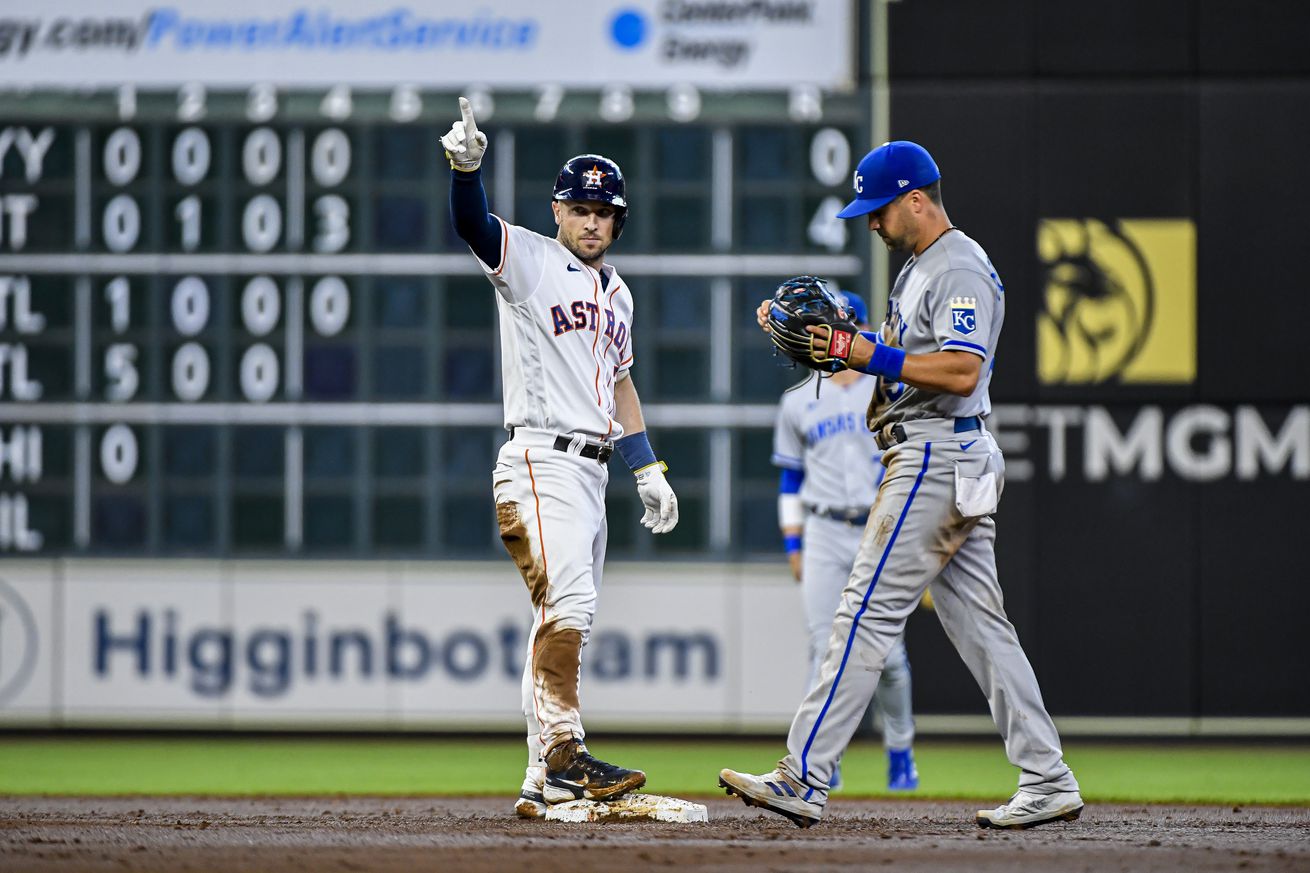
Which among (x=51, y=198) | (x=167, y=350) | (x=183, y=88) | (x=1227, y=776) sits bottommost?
(x=1227, y=776)

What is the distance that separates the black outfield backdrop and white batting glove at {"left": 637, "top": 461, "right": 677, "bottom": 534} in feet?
14.0

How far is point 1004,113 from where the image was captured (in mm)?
9883

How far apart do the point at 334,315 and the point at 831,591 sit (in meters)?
3.75

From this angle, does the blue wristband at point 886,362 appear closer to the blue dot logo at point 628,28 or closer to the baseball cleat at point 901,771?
the baseball cleat at point 901,771

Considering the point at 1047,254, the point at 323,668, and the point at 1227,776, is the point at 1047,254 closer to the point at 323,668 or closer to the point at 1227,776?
the point at 1227,776

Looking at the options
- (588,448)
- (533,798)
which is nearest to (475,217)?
(588,448)

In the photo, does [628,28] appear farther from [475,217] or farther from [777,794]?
[777,794]

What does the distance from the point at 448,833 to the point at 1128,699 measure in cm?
565

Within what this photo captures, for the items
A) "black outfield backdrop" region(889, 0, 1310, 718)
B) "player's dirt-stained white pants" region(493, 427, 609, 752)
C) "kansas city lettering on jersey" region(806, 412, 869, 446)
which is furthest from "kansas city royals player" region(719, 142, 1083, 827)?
"black outfield backdrop" region(889, 0, 1310, 718)

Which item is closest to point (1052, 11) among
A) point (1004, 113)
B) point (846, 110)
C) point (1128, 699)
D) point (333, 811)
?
point (1004, 113)

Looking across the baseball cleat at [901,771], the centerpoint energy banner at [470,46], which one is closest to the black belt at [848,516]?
the baseball cleat at [901,771]

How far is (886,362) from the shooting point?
4.85 metres

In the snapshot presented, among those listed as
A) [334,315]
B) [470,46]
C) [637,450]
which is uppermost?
[470,46]

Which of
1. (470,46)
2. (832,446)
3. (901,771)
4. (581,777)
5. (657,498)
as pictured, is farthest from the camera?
(470,46)
